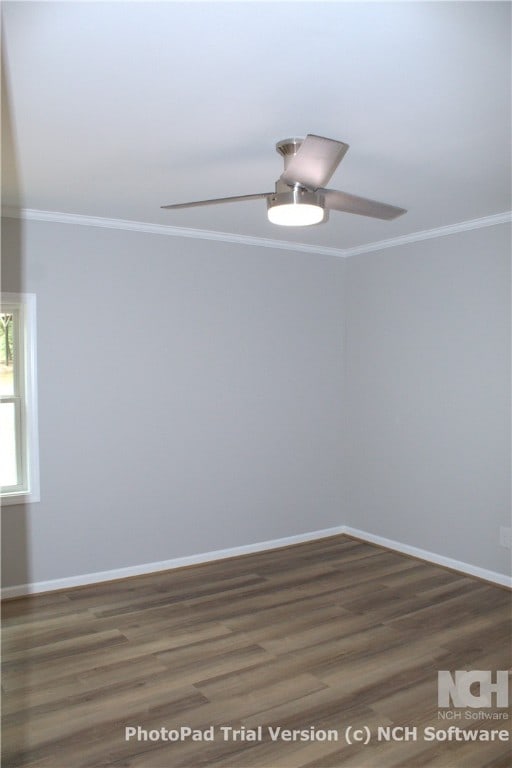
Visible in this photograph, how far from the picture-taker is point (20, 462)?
426 centimetres

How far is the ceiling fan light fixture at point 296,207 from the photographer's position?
271cm

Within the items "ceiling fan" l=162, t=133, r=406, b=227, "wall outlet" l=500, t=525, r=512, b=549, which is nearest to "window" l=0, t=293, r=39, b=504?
"ceiling fan" l=162, t=133, r=406, b=227

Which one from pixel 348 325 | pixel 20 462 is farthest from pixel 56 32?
pixel 348 325

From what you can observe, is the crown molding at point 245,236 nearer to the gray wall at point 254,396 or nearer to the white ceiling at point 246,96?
the gray wall at point 254,396

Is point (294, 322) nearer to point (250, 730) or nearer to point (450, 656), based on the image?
point (450, 656)

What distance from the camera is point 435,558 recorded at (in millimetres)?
4812

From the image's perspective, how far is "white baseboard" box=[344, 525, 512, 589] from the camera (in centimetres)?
438

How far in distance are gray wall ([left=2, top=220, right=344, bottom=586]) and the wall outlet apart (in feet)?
5.27

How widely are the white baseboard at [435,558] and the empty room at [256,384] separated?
2cm

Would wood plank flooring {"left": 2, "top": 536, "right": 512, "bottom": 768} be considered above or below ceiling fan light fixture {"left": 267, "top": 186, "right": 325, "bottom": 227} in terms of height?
below

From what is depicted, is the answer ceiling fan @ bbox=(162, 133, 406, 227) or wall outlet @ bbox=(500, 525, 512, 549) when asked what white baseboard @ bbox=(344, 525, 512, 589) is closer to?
wall outlet @ bbox=(500, 525, 512, 549)

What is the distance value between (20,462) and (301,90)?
3.08 meters

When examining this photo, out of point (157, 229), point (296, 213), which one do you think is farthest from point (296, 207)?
point (157, 229)

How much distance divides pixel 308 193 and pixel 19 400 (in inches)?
99.3
